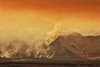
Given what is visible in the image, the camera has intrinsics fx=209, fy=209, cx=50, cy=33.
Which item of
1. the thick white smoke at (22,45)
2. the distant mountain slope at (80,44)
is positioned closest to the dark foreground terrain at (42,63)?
the thick white smoke at (22,45)

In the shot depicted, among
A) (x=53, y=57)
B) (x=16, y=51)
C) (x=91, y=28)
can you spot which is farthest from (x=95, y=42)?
(x=16, y=51)

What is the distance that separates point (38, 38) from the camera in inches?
386

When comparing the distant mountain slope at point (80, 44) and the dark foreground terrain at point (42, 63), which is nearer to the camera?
the dark foreground terrain at point (42, 63)

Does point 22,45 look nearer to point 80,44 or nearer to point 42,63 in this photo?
point 42,63

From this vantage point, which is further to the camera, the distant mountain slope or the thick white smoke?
the distant mountain slope

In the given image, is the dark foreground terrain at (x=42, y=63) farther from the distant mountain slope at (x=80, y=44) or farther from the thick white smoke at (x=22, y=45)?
the distant mountain slope at (x=80, y=44)

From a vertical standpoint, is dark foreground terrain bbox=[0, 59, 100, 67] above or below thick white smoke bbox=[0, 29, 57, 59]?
below

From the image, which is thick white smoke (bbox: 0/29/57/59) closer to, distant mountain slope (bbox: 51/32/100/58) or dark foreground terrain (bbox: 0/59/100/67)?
dark foreground terrain (bbox: 0/59/100/67)

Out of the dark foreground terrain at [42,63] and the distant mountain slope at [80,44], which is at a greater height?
the distant mountain slope at [80,44]

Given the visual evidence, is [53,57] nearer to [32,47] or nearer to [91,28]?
[32,47]

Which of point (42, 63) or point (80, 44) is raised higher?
point (80, 44)

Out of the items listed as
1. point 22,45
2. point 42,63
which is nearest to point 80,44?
point 42,63

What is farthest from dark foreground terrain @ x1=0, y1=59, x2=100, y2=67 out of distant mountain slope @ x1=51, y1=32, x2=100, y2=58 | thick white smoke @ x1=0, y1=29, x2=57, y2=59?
distant mountain slope @ x1=51, y1=32, x2=100, y2=58

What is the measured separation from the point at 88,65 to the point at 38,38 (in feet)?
8.73
